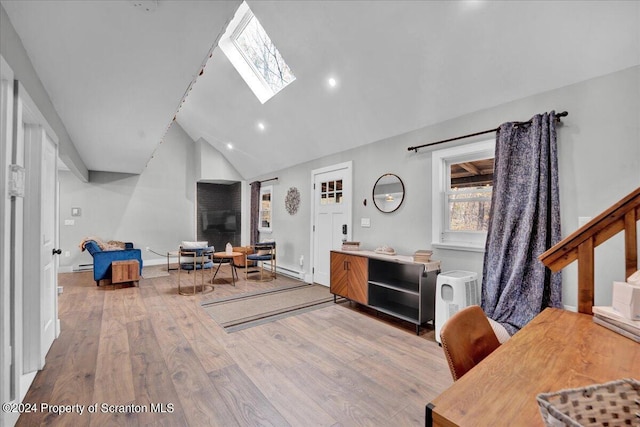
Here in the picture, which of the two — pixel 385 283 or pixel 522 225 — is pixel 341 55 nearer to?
pixel 522 225

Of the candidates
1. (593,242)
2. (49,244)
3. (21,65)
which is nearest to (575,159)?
(593,242)

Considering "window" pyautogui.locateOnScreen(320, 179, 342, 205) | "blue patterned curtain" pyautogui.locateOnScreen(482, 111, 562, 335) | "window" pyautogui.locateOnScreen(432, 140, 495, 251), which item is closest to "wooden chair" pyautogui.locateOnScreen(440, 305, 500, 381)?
"blue patterned curtain" pyautogui.locateOnScreen(482, 111, 562, 335)

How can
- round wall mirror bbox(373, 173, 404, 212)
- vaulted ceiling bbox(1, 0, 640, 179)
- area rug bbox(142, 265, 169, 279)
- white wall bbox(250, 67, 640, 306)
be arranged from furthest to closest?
area rug bbox(142, 265, 169, 279)
round wall mirror bbox(373, 173, 404, 212)
white wall bbox(250, 67, 640, 306)
vaulted ceiling bbox(1, 0, 640, 179)

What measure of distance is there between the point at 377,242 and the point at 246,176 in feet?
15.0

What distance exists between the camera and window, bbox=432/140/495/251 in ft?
9.47

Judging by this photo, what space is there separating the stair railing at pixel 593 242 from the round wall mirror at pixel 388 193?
2.20m

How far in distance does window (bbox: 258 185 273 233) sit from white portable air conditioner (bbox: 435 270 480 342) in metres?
4.44

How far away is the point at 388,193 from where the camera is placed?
375 cm

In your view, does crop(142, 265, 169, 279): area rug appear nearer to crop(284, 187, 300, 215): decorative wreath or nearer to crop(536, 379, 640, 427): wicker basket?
crop(284, 187, 300, 215): decorative wreath

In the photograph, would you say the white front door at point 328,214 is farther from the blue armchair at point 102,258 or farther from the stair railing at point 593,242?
the blue armchair at point 102,258

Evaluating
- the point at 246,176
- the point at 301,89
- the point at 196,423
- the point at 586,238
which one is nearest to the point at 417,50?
the point at 301,89

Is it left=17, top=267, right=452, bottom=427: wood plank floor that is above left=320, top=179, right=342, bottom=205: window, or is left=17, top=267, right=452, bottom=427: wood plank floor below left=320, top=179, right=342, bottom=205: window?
below

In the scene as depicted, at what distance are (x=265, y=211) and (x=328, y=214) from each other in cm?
247

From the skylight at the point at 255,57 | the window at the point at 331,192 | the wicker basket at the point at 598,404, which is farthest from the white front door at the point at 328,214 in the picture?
the wicker basket at the point at 598,404
